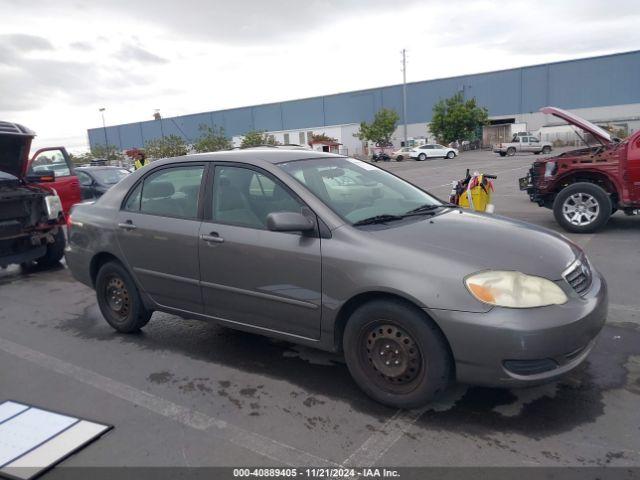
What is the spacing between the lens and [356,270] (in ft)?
10.2

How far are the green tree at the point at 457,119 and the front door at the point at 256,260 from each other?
51.3 meters

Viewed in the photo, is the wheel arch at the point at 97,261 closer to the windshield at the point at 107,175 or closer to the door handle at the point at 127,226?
the door handle at the point at 127,226

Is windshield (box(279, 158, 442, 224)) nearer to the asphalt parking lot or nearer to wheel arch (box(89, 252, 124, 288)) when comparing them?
the asphalt parking lot

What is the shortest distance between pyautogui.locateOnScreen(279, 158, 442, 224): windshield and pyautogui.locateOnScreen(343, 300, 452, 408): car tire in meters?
0.68

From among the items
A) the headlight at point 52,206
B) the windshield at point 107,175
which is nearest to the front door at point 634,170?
the headlight at point 52,206

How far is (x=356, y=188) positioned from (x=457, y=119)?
51197 mm

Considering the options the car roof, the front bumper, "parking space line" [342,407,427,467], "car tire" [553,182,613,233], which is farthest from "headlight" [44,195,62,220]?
"car tire" [553,182,613,233]

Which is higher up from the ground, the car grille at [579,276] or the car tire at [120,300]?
the car grille at [579,276]

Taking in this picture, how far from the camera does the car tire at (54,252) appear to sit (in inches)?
306

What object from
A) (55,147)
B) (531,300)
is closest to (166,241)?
(531,300)

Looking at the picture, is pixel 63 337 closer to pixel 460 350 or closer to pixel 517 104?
pixel 460 350

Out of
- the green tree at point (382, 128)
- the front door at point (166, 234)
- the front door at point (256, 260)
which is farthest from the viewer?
the green tree at point (382, 128)

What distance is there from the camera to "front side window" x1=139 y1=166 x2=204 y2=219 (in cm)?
406

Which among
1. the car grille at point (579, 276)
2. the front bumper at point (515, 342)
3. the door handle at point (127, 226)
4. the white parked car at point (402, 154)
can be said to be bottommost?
the white parked car at point (402, 154)
